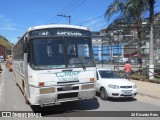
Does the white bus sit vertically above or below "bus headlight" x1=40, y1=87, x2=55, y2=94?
above

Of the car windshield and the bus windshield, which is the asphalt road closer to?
the car windshield

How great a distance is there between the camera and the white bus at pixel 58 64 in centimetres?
1017

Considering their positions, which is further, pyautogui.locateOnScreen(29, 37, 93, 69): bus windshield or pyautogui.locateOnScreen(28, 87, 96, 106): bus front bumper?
pyautogui.locateOnScreen(29, 37, 93, 69): bus windshield

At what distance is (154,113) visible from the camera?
1038 centimetres

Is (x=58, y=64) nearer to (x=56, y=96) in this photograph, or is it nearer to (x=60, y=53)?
(x=60, y=53)

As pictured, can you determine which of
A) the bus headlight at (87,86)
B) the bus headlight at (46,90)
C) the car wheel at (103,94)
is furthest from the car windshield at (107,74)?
the bus headlight at (46,90)

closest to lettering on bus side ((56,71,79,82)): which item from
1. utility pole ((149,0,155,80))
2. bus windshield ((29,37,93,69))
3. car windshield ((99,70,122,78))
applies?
bus windshield ((29,37,93,69))

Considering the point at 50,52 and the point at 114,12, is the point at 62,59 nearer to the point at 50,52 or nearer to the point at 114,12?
the point at 50,52

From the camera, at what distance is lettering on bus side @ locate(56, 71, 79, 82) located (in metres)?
10.4

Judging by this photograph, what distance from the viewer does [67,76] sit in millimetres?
10484

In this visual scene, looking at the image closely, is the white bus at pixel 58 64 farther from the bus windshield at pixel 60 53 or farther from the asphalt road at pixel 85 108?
the asphalt road at pixel 85 108

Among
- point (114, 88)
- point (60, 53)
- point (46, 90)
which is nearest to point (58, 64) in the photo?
point (60, 53)

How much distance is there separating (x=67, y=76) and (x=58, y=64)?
20.9 inches

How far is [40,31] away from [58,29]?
0.70m
